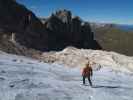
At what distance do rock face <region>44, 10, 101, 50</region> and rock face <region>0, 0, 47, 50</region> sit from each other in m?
2.68

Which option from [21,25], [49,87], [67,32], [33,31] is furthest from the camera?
[67,32]

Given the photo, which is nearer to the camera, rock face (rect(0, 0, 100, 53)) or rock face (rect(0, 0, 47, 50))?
rock face (rect(0, 0, 100, 53))

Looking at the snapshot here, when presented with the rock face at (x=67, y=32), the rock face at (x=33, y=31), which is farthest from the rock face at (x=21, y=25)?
the rock face at (x=67, y=32)

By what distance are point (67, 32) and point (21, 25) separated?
15.2 meters

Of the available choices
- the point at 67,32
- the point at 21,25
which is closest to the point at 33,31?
the point at 21,25

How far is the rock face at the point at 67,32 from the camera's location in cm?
5944

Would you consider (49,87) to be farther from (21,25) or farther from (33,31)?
(33,31)

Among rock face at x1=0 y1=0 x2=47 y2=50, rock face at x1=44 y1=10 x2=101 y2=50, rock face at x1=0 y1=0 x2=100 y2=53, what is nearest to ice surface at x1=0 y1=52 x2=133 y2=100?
rock face at x1=0 y1=0 x2=100 y2=53

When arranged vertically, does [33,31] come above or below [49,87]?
above

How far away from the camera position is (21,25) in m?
52.6

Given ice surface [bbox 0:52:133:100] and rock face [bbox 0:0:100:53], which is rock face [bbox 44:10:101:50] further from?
ice surface [bbox 0:52:133:100]

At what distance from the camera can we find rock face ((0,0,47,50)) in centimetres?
5006

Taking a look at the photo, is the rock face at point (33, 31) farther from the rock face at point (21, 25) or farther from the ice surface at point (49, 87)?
the ice surface at point (49, 87)

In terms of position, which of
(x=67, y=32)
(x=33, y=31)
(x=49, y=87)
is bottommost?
(x=49, y=87)
